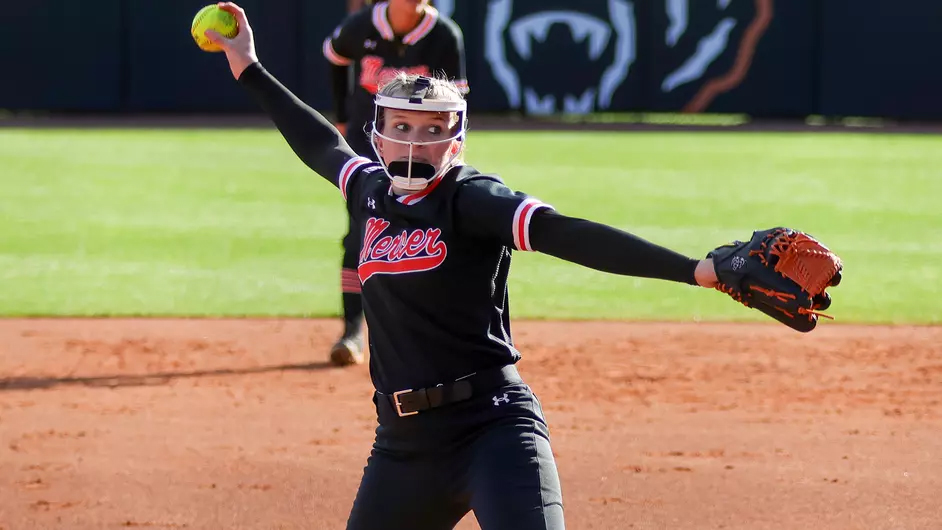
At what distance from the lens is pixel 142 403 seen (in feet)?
20.9

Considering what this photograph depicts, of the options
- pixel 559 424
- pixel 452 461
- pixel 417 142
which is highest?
pixel 417 142

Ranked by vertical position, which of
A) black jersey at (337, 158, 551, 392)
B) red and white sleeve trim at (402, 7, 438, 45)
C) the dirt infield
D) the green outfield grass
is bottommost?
the green outfield grass

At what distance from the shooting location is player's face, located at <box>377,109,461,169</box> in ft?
11.6

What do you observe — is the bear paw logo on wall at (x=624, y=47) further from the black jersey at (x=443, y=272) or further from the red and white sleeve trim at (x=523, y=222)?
the red and white sleeve trim at (x=523, y=222)

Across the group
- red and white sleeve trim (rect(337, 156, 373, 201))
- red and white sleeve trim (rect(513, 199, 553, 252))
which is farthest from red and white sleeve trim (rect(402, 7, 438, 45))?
red and white sleeve trim (rect(513, 199, 553, 252))

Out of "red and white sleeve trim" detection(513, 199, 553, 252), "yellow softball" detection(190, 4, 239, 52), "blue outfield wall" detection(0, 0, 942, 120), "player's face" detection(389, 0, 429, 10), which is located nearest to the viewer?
"red and white sleeve trim" detection(513, 199, 553, 252)

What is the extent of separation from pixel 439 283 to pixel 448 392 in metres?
0.29

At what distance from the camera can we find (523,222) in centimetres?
329

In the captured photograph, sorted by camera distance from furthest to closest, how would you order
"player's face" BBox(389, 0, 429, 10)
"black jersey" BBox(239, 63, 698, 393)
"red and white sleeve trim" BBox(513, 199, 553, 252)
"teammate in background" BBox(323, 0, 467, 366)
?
"teammate in background" BBox(323, 0, 467, 366) → "player's face" BBox(389, 0, 429, 10) → "black jersey" BBox(239, 63, 698, 393) → "red and white sleeve trim" BBox(513, 199, 553, 252)

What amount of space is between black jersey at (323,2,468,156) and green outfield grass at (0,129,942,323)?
1813mm

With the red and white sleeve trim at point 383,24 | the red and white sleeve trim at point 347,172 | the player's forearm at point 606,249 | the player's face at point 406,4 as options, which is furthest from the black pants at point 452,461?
the red and white sleeve trim at point 383,24

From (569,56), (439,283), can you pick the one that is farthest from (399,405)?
(569,56)

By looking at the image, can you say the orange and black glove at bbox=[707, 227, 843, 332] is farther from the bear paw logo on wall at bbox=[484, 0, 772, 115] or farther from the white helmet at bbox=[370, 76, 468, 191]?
the bear paw logo on wall at bbox=[484, 0, 772, 115]

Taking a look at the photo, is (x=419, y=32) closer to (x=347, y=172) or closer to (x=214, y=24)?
(x=214, y=24)
